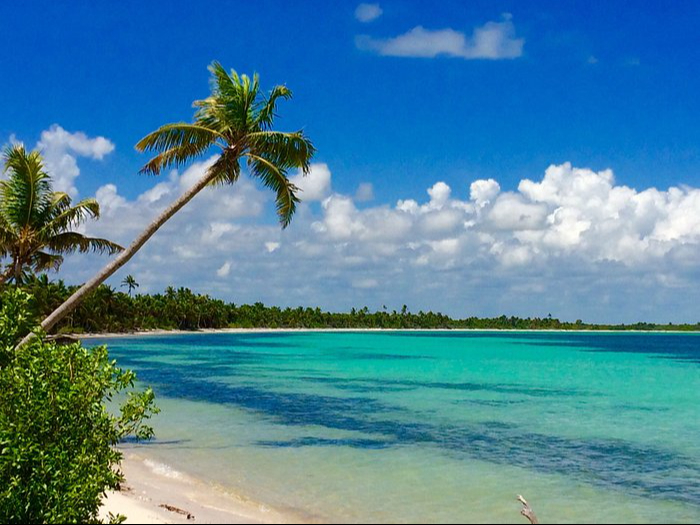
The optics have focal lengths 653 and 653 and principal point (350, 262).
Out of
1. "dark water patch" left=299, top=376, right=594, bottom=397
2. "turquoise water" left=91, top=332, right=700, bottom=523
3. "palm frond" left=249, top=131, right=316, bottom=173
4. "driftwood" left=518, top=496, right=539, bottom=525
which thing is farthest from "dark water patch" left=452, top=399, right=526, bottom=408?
"driftwood" left=518, top=496, right=539, bottom=525

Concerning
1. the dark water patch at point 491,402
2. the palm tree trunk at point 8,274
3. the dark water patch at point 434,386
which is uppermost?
the palm tree trunk at point 8,274

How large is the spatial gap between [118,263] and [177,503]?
5.25 meters

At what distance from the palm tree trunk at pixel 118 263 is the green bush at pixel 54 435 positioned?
4.69 metres

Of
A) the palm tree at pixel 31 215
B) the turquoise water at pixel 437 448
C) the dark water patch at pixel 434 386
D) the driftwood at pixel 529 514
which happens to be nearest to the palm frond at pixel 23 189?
the palm tree at pixel 31 215

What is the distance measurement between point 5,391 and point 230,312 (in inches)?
5378

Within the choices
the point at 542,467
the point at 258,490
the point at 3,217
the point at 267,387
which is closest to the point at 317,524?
the point at 258,490

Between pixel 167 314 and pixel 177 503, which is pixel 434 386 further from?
pixel 167 314

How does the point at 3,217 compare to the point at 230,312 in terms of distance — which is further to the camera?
the point at 230,312

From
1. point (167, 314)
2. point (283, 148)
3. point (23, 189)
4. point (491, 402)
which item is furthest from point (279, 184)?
point (167, 314)

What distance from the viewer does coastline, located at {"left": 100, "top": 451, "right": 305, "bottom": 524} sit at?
9203mm

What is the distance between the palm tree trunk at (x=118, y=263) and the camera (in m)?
13.0

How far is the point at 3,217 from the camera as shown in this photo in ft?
53.1

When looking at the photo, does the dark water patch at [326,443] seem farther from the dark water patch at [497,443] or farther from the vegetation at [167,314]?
the vegetation at [167,314]

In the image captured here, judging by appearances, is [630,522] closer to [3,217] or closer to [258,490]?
[258,490]
